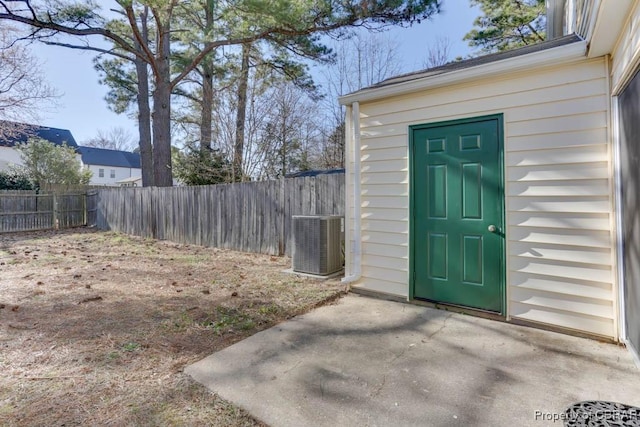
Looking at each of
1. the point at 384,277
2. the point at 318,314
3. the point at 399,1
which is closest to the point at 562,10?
the point at 399,1

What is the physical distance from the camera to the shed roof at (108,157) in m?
33.2

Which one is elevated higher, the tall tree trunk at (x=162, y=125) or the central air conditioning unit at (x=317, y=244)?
the tall tree trunk at (x=162, y=125)

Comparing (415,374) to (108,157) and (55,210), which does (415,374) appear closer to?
(55,210)

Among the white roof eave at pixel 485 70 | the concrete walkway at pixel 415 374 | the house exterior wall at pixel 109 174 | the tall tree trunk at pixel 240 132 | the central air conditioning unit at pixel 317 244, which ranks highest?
the house exterior wall at pixel 109 174

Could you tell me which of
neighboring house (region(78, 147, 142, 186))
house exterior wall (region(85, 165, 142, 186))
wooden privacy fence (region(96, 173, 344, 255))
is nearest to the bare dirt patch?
wooden privacy fence (region(96, 173, 344, 255))

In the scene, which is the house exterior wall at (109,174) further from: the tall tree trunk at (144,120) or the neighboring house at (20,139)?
the tall tree trunk at (144,120)

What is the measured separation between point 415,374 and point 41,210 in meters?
13.5

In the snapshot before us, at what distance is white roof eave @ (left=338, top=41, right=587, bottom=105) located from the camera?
2.70 metres

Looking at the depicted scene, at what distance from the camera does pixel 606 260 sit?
264cm

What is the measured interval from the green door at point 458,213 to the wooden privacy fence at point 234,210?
2020mm

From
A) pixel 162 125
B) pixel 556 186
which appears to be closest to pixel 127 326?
pixel 556 186

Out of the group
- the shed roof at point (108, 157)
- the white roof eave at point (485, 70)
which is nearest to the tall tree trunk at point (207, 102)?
the white roof eave at point (485, 70)

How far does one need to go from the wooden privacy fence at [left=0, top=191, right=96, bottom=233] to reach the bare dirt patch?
5.73 m

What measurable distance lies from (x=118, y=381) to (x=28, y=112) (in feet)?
45.5
